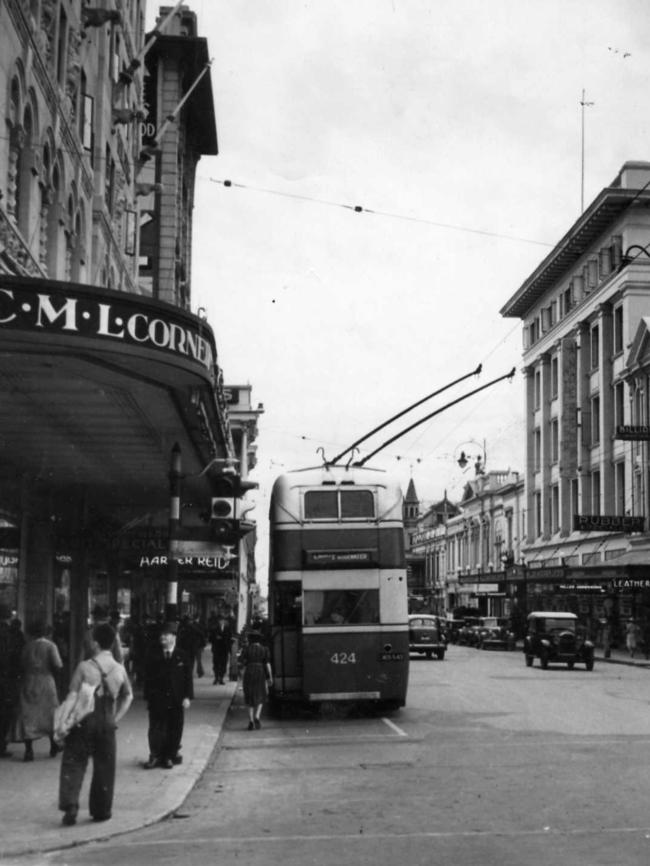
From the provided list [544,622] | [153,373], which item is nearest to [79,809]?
[153,373]

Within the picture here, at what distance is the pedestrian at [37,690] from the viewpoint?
15156 mm

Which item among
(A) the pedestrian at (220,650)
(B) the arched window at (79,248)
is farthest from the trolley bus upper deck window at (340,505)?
(A) the pedestrian at (220,650)

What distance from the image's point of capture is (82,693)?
1054cm

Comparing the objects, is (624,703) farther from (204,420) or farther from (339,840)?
(339,840)

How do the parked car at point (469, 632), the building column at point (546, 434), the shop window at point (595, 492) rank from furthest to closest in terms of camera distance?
the building column at point (546, 434) < the parked car at point (469, 632) < the shop window at point (595, 492)

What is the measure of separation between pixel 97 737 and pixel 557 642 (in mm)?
31193

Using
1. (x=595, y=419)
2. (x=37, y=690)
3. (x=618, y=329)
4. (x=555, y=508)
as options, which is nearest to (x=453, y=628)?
(x=555, y=508)

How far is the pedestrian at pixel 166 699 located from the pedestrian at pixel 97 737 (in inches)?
147

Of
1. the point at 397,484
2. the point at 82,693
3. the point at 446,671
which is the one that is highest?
the point at 397,484

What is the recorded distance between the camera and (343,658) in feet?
72.0

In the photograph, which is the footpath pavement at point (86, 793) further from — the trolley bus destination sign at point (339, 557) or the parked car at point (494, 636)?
the parked car at point (494, 636)

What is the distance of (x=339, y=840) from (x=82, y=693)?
2.54 meters

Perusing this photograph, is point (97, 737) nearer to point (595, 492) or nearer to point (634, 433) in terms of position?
point (634, 433)

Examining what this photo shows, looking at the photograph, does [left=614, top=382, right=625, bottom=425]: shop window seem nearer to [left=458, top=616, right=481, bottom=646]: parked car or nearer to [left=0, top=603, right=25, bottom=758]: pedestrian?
[left=458, top=616, right=481, bottom=646]: parked car
